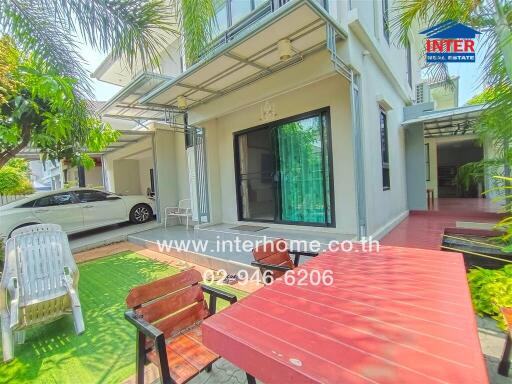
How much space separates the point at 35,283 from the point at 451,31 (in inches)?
277

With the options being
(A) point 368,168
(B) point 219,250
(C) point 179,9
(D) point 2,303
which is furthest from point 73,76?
(A) point 368,168

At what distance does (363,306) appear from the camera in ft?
5.07

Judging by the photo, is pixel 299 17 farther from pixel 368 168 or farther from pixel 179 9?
pixel 368 168

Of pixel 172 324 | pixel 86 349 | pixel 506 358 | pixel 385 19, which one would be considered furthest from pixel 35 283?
pixel 385 19

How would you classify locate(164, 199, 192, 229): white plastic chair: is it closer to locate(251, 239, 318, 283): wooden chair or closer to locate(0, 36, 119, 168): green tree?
locate(0, 36, 119, 168): green tree

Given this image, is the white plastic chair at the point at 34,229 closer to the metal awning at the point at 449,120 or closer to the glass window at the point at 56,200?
the glass window at the point at 56,200

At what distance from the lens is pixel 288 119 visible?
6.13 m

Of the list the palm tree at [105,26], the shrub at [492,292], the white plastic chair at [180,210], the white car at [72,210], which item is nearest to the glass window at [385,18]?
the palm tree at [105,26]

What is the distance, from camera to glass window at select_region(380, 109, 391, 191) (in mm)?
5980

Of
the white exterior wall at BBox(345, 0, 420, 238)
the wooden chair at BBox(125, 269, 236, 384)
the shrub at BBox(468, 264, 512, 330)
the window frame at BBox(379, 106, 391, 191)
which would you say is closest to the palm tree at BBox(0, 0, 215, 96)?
the white exterior wall at BBox(345, 0, 420, 238)

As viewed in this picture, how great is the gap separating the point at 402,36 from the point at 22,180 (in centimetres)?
1368

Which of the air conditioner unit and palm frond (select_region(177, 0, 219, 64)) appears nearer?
palm frond (select_region(177, 0, 219, 64))

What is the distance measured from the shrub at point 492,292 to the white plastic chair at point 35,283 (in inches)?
178

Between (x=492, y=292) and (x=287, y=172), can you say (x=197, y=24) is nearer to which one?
(x=287, y=172)
